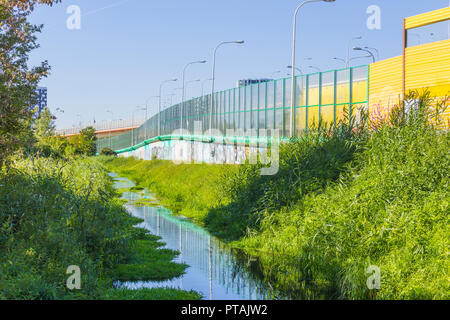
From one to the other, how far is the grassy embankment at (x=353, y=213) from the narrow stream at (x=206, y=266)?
25.4 inches

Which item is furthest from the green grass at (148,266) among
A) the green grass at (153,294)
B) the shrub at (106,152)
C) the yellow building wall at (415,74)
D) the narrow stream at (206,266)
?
the shrub at (106,152)

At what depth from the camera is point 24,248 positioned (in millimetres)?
11102

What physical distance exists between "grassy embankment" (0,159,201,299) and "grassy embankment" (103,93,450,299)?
3013 millimetres

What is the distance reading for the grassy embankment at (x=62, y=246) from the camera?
1030 centimetres

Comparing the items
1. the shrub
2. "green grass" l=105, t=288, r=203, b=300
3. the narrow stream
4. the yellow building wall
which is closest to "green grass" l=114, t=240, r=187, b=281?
the narrow stream

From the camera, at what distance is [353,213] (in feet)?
46.5

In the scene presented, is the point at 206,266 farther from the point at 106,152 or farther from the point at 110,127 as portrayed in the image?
the point at 110,127

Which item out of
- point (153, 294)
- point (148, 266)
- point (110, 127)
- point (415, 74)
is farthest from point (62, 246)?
point (110, 127)

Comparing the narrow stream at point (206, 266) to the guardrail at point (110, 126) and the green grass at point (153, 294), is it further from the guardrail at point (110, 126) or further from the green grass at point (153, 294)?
the guardrail at point (110, 126)

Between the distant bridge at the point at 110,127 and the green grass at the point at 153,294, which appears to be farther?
the distant bridge at the point at 110,127

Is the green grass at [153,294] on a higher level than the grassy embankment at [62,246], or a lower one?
lower
